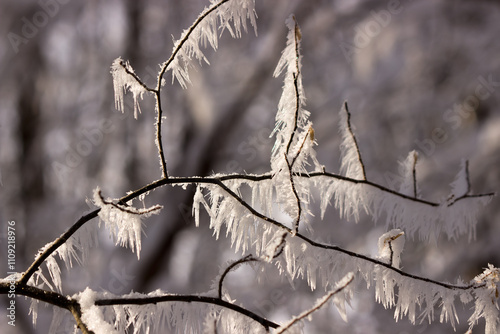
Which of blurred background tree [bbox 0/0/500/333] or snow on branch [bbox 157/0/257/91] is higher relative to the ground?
blurred background tree [bbox 0/0/500/333]

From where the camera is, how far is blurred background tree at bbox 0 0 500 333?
432cm

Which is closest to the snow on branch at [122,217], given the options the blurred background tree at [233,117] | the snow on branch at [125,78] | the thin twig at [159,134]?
the thin twig at [159,134]

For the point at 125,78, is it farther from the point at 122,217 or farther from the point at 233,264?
the point at 233,264

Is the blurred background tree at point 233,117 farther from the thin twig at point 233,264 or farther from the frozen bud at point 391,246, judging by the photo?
the thin twig at point 233,264

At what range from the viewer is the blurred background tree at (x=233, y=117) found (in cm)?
432

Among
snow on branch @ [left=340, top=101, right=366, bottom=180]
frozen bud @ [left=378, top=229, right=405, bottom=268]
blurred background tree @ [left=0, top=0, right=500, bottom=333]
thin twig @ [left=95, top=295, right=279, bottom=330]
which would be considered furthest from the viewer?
blurred background tree @ [left=0, top=0, right=500, bottom=333]

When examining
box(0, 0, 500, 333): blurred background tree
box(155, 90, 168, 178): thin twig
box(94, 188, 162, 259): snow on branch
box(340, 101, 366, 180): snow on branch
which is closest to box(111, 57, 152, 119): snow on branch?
box(155, 90, 168, 178): thin twig

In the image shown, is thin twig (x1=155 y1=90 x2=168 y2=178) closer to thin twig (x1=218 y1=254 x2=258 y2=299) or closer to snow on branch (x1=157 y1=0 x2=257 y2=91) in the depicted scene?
snow on branch (x1=157 y1=0 x2=257 y2=91)

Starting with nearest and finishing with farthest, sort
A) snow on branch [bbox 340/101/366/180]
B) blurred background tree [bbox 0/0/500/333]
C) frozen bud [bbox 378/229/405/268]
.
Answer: frozen bud [bbox 378/229/405/268]
snow on branch [bbox 340/101/366/180]
blurred background tree [bbox 0/0/500/333]

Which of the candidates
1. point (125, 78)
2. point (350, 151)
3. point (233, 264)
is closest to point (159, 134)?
point (125, 78)

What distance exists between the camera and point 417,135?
4.52 meters

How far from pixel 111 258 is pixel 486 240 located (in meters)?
3.50

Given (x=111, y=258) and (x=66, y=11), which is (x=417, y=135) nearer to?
(x=111, y=258)

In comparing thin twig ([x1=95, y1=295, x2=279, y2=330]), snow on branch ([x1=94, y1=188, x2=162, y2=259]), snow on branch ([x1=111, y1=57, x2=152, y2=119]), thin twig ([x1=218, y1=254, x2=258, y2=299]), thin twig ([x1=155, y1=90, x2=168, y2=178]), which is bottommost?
thin twig ([x1=95, y1=295, x2=279, y2=330])
